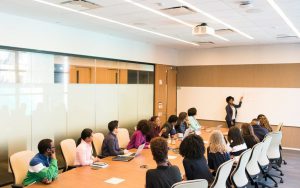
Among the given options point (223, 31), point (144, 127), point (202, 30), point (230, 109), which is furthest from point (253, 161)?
point (230, 109)

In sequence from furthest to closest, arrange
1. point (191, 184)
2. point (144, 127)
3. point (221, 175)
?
point (144, 127)
point (221, 175)
point (191, 184)

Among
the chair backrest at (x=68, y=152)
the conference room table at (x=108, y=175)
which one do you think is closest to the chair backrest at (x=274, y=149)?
the conference room table at (x=108, y=175)

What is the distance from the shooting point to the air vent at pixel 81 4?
4520mm

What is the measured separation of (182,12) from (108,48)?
3038 mm

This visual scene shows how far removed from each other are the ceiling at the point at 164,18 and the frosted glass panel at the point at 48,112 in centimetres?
142

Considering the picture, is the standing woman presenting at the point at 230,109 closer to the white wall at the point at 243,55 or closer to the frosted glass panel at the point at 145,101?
the white wall at the point at 243,55

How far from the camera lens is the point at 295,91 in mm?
8961

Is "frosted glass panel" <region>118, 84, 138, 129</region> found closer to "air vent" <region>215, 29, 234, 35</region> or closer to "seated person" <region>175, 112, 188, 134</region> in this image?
"seated person" <region>175, 112, 188, 134</region>

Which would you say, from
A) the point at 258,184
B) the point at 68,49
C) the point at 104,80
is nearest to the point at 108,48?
the point at 104,80

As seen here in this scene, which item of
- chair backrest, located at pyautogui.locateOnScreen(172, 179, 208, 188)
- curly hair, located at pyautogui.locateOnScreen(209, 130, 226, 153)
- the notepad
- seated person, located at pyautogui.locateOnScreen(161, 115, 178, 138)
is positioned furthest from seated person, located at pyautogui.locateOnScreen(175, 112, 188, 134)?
chair backrest, located at pyautogui.locateOnScreen(172, 179, 208, 188)

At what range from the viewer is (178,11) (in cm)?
492

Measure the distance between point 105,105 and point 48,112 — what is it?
1.78 meters

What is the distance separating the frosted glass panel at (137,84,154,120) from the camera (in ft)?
29.9

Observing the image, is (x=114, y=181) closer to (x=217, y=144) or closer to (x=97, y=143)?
(x=217, y=144)
